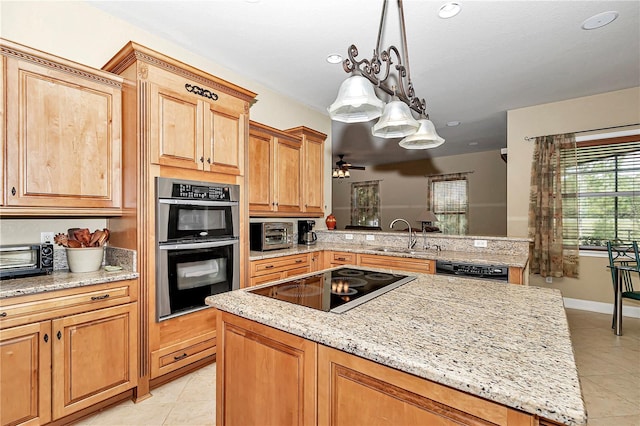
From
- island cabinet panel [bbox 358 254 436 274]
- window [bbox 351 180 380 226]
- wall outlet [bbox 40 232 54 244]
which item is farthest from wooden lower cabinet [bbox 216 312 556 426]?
window [bbox 351 180 380 226]

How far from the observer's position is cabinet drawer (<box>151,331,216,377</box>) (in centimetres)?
213

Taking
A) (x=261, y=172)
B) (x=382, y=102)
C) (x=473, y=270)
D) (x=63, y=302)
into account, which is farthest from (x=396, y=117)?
(x=63, y=302)

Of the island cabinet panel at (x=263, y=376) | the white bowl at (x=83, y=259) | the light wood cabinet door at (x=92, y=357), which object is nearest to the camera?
the island cabinet panel at (x=263, y=376)

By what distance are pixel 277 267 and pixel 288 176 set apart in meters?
1.13

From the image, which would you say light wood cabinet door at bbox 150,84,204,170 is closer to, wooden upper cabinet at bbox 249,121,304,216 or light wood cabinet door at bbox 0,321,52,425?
wooden upper cabinet at bbox 249,121,304,216

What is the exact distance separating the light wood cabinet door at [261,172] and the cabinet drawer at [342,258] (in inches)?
37.5

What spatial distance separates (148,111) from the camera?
82.2 inches

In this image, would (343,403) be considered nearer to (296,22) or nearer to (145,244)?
(145,244)

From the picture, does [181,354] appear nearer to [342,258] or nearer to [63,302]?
[63,302]

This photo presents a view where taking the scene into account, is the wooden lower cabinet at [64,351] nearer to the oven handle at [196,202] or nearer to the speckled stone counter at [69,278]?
the speckled stone counter at [69,278]

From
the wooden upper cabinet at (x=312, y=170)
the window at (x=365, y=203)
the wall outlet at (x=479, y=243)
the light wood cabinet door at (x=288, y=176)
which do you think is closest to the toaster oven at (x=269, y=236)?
the light wood cabinet door at (x=288, y=176)

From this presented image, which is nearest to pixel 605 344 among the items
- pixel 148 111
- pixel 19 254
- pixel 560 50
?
pixel 560 50

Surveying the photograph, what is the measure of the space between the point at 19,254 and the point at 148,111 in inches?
47.2

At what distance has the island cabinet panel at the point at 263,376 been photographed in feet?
3.50
